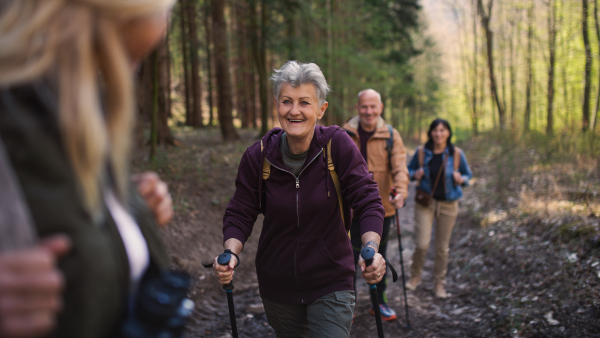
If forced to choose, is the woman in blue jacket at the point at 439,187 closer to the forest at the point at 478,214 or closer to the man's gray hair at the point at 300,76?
the forest at the point at 478,214

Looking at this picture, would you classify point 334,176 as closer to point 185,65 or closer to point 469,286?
point 469,286

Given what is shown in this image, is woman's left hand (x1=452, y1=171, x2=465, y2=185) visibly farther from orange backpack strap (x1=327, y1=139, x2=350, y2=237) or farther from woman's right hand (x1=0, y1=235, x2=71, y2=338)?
woman's right hand (x1=0, y1=235, x2=71, y2=338)

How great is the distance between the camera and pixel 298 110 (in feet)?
9.39

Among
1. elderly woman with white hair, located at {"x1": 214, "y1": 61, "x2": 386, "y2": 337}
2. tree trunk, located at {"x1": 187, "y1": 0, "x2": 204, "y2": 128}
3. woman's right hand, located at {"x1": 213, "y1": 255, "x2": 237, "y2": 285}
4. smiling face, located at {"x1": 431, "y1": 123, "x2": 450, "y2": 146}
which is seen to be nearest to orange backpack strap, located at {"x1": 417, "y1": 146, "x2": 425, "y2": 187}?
smiling face, located at {"x1": 431, "y1": 123, "x2": 450, "y2": 146}

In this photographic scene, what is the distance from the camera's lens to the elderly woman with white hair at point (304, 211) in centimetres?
278

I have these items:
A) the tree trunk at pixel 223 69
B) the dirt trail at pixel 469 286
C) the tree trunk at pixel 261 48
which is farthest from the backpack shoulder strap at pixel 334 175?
the tree trunk at pixel 261 48

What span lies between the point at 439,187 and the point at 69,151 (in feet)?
19.5

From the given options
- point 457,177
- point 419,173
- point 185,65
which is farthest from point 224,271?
point 185,65

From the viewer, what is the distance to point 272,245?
288 centimetres

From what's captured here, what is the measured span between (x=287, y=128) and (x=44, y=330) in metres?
2.12

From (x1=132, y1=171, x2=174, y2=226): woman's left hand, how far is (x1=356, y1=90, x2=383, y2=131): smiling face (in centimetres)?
434

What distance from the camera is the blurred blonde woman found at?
0.92 metres

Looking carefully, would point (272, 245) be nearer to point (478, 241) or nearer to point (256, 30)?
point (478, 241)

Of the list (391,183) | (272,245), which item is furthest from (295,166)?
(391,183)
